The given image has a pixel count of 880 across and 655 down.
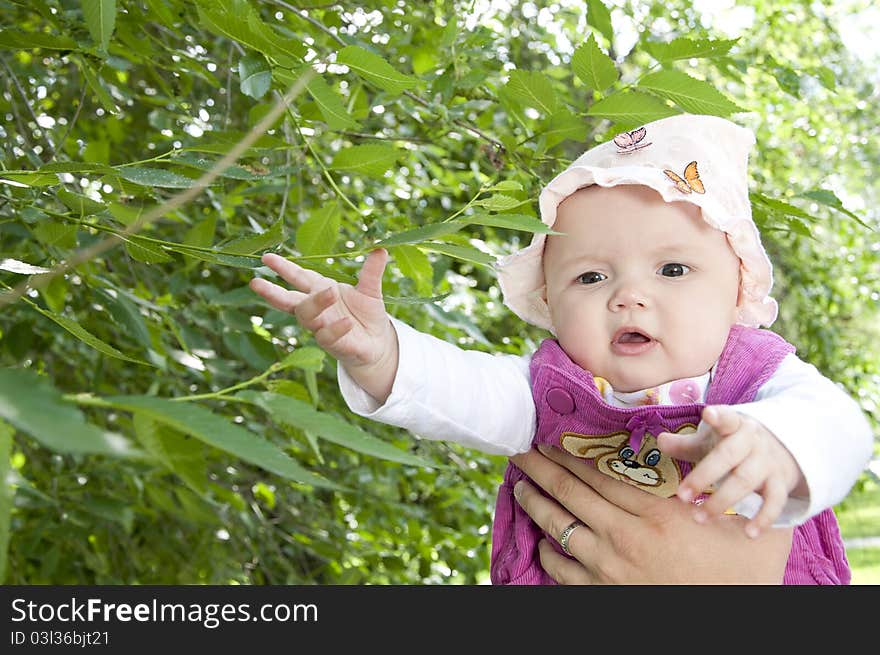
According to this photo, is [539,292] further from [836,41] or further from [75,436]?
[836,41]

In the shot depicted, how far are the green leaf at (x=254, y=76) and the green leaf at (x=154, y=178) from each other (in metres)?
0.13

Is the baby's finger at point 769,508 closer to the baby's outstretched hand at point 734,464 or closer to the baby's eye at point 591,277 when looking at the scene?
the baby's outstretched hand at point 734,464

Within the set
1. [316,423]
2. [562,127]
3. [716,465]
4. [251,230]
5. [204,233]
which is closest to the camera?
[316,423]

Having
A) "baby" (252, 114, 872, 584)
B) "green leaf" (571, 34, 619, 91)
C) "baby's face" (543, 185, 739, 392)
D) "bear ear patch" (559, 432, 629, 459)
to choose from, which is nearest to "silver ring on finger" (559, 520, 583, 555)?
"baby" (252, 114, 872, 584)

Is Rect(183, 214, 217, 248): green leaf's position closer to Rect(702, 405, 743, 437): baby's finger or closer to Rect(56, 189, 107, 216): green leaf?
Rect(56, 189, 107, 216): green leaf

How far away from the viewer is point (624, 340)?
45.3 inches

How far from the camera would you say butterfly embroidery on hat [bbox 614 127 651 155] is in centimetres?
124

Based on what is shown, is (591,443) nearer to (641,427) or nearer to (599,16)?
(641,427)

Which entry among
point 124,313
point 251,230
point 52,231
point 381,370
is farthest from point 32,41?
point 251,230

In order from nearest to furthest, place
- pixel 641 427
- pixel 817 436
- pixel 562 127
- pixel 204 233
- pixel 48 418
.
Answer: pixel 48 418, pixel 817 436, pixel 641 427, pixel 562 127, pixel 204 233

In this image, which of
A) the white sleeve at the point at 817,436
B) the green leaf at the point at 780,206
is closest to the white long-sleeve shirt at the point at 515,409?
the white sleeve at the point at 817,436

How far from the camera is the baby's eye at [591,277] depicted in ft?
3.80

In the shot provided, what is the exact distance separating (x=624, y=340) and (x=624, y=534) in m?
0.27
